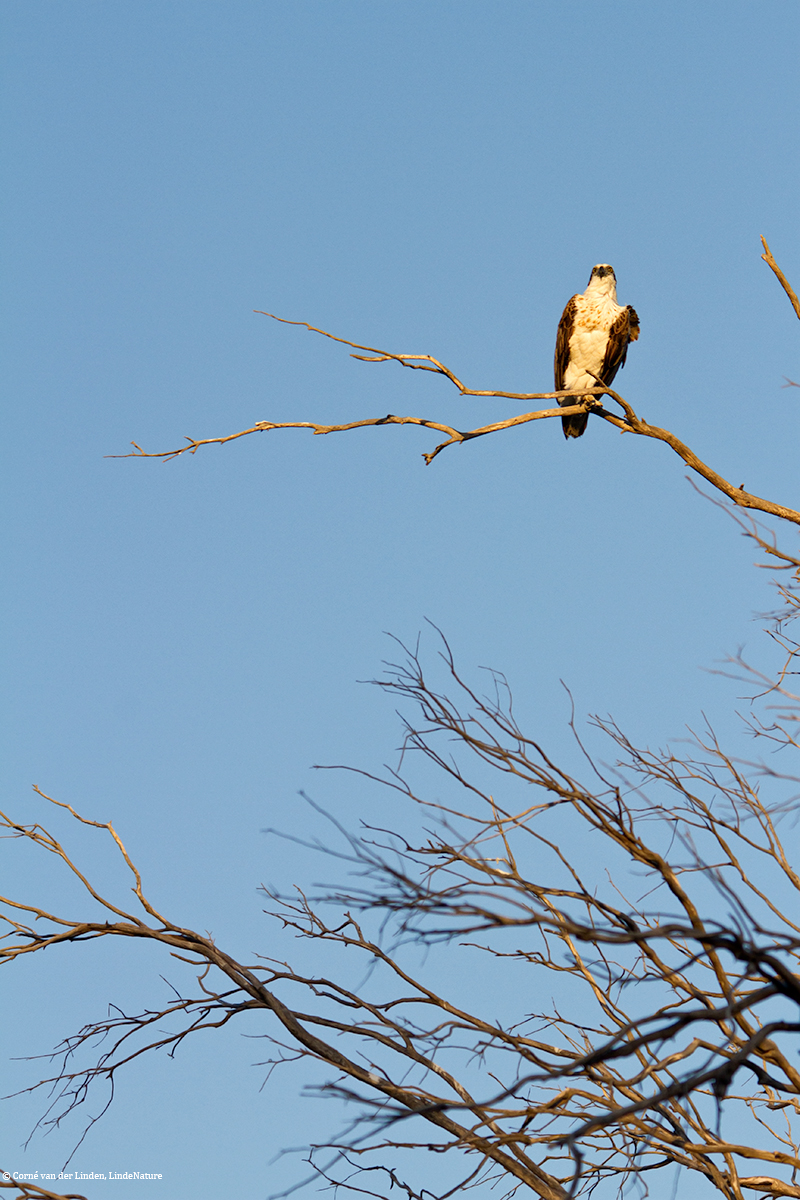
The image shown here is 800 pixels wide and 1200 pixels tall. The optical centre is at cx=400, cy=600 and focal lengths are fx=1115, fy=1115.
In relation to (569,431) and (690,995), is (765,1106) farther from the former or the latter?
(569,431)

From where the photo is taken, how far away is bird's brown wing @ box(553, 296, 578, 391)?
8312 millimetres

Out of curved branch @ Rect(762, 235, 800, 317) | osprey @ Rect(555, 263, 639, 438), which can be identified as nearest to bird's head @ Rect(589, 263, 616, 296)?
osprey @ Rect(555, 263, 639, 438)

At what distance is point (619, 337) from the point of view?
8.10 m

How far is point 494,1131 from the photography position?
3.25m

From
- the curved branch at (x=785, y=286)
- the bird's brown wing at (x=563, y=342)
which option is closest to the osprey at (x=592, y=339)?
the bird's brown wing at (x=563, y=342)

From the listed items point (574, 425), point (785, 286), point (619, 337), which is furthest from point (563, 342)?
point (785, 286)

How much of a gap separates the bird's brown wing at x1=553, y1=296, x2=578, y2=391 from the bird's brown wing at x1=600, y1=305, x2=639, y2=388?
1.01ft

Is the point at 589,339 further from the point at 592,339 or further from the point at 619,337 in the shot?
the point at 619,337

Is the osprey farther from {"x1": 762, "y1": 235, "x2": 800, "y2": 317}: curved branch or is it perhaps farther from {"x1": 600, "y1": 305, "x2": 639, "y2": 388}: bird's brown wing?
{"x1": 762, "y1": 235, "x2": 800, "y2": 317}: curved branch

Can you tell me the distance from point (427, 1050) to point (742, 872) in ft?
4.47

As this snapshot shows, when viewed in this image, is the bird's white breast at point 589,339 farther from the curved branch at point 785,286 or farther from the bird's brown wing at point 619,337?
the curved branch at point 785,286

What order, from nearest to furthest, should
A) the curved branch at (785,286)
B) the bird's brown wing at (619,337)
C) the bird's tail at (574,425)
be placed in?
1. the curved branch at (785,286)
2. the bird's tail at (574,425)
3. the bird's brown wing at (619,337)

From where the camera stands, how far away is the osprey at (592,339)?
8.11 metres

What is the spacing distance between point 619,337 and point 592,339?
0.64 ft
